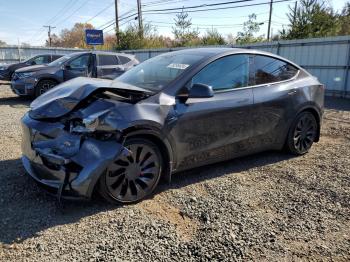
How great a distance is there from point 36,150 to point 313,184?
3276 mm

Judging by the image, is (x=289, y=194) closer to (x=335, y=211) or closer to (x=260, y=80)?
(x=335, y=211)

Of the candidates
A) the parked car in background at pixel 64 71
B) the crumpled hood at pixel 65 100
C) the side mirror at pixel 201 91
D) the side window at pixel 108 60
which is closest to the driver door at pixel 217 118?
the side mirror at pixel 201 91

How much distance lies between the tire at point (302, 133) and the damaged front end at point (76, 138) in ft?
8.57

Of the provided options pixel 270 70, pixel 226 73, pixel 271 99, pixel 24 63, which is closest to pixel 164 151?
pixel 226 73

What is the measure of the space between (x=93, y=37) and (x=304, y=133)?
18.7 meters

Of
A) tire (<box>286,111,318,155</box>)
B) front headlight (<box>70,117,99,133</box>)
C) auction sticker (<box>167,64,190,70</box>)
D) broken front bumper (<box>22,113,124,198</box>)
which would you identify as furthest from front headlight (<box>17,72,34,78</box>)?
tire (<box>286,111,318,155</box>)

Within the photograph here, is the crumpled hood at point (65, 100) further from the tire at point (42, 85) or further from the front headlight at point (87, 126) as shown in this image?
the tire at point (42, 85)

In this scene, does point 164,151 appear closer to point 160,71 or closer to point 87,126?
point 87,126

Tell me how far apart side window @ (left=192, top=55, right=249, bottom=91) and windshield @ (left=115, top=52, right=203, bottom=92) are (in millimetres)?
196

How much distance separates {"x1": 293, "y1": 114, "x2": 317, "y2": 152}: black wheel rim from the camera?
5119 mm

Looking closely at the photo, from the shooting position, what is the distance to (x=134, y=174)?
3.49 m

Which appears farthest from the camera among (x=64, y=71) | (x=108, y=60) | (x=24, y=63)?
(x=24, y=63)

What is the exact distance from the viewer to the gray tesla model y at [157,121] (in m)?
3.23

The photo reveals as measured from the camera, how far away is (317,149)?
561 centimetres
